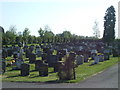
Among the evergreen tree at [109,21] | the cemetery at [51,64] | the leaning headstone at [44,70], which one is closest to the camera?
the cemetery at [51,64]

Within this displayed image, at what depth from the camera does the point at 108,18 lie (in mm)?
62656

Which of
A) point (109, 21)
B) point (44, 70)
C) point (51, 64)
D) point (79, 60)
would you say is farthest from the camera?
point (109, 21)

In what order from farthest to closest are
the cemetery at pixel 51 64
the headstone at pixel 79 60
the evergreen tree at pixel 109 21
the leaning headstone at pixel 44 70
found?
the evergreen tree at pixel 109 21 < the headstone at pixel 79 60 < the leaning headstone at pixel 44 70 < the cemetery at pixel 51 64

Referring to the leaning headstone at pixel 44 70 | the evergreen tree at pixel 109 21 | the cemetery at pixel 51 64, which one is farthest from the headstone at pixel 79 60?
the evergreen tree at pixel 109 21

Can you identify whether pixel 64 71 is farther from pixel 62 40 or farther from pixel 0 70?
pixel 62 40

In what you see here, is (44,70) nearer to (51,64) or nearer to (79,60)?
(51,64)

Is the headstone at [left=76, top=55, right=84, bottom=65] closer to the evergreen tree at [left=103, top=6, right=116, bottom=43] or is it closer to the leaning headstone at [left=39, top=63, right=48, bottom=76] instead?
the leaning headstone at [left=39, top=63, right=48, bottom=76]

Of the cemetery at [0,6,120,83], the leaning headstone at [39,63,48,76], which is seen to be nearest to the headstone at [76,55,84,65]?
the cemetery at [0,6,120,83]

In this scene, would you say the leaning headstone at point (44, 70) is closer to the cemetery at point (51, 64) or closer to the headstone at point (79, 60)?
the cemetery at point (51, 64)

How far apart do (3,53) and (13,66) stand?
766cm

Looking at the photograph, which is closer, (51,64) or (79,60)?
(51,64)

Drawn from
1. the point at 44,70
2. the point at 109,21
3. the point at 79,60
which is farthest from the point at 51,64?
the point at 109,21

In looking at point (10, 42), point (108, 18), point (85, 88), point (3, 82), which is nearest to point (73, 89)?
point (85, 88)

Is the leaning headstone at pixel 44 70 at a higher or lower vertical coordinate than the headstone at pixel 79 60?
lower
